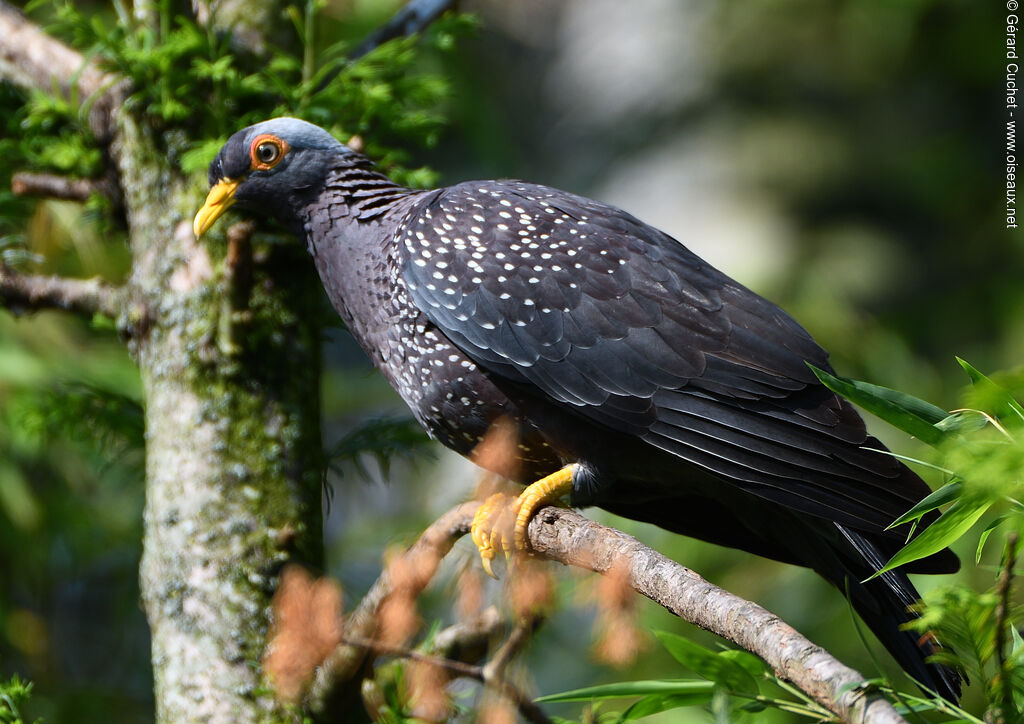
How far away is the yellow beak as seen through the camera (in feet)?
9.84

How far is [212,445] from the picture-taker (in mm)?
2936

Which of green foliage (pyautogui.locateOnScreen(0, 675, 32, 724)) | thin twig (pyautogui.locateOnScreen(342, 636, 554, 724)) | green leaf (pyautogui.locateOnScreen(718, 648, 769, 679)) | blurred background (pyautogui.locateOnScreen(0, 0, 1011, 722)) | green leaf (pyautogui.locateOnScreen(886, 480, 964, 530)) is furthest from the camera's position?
blurred background (pyautogui.locateOnScreen(0, 0, 1011, 722))

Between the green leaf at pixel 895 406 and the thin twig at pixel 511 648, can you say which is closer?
the green leaf at pixel 895 406

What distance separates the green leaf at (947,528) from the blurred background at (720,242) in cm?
366

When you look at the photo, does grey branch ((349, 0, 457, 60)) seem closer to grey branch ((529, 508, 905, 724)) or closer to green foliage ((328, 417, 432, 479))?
green foliage ((328, 417, 432, 479))

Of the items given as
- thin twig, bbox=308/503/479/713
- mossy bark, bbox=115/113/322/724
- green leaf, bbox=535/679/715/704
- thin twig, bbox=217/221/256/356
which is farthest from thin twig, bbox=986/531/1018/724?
thin twig, bbox=217/221/256/356

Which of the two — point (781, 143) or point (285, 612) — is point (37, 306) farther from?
point (781, 143)

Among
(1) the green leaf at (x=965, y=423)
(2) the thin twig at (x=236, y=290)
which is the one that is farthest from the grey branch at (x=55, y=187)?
(1) the green leaf at (x=965, y=423)

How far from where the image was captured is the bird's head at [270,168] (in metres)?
3.02

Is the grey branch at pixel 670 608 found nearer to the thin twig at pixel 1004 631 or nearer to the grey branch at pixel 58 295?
the thin twig at pixel 1004 631

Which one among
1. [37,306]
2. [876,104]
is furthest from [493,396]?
[876,104]

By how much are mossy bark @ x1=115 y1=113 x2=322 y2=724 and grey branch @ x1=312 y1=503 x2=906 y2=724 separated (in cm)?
35

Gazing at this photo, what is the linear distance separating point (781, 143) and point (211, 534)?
20.8 feet

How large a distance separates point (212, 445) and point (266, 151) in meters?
0.87
